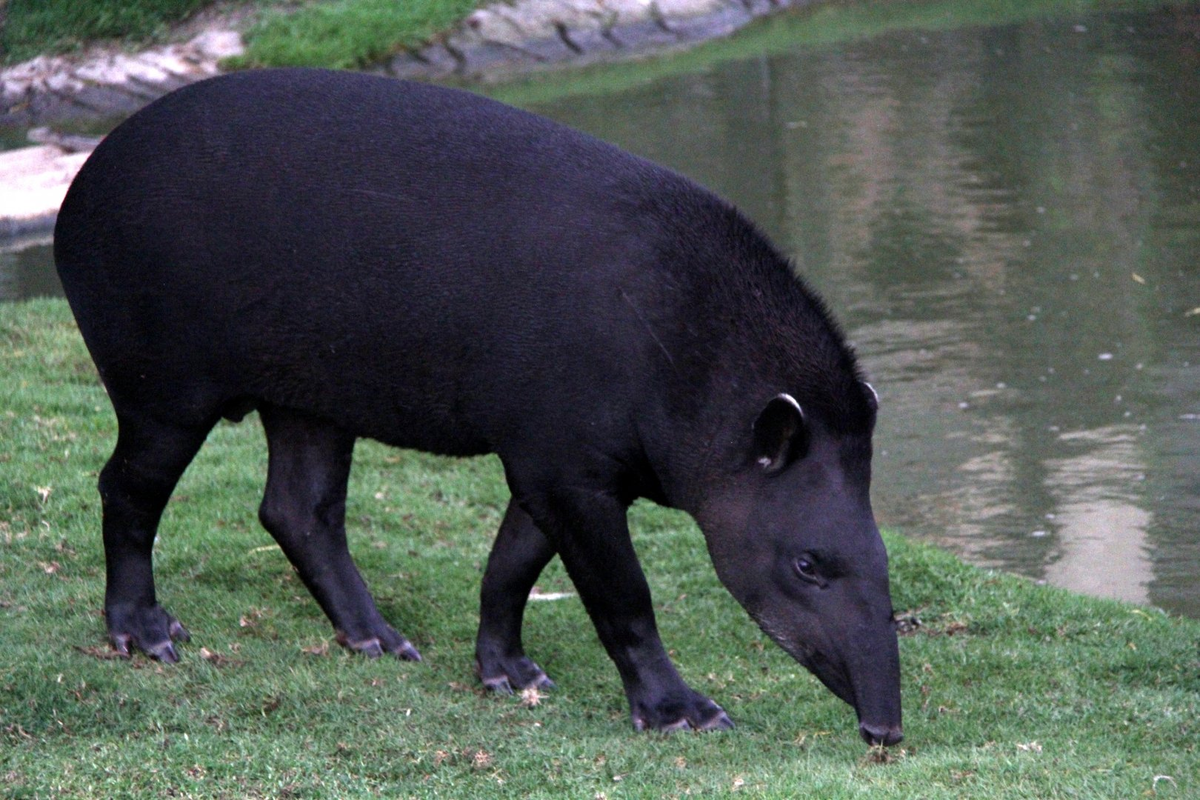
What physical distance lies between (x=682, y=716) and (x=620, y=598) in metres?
0.40

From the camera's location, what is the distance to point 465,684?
17.0 feet

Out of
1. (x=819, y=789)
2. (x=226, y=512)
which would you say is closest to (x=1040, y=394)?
(x=226, y=512)

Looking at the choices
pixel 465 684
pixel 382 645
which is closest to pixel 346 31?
pixel 382 645

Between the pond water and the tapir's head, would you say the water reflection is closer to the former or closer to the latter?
the pond water

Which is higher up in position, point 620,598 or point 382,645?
point 620,598

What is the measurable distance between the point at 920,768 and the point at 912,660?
119cm

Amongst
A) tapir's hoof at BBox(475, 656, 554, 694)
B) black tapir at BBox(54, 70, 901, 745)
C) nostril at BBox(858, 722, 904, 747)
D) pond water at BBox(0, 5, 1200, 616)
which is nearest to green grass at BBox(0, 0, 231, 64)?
pond water at BBox(0, 5, 1200, 616)

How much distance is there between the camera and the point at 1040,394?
325 inches

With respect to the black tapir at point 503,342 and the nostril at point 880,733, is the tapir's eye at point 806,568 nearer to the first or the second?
the black tapir at point 503,342

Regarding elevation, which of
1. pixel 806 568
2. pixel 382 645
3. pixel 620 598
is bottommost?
pixel 382 645

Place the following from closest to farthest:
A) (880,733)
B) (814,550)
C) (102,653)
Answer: (880,733) < (814,550) < (102,653)

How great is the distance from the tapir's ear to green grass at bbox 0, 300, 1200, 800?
2.72 ft

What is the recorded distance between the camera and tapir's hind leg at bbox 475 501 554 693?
518 centimetres

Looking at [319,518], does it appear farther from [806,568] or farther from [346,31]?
[346,31]
